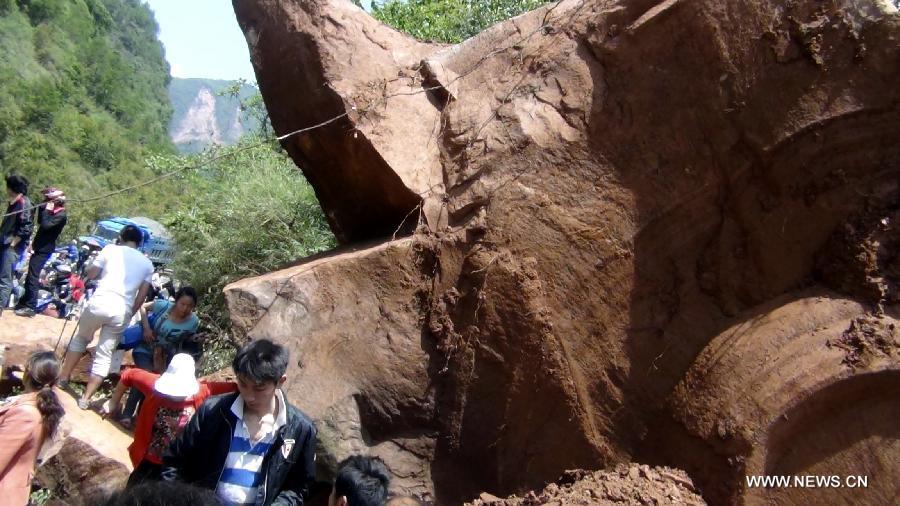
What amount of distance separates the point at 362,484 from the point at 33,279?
7338 millimetres

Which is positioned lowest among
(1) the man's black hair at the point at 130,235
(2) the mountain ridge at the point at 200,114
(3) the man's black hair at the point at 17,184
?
(1) the man's black hair at the point at 130,235

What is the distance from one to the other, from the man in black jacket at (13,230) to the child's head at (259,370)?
556 cm

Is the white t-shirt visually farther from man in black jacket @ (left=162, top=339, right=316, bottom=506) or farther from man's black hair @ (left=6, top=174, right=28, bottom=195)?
man in black jacket @ (left=162, top=339, right=316, bottom=506)

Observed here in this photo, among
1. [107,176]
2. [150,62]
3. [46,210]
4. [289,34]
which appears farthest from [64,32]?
[289,34]

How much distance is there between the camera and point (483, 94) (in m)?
4.61

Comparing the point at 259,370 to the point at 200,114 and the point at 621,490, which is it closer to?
the point at 621,490

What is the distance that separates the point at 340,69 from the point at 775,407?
2932mm

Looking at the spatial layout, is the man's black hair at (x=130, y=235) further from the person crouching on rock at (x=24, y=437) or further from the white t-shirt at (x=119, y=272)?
the person crouching on rock at (x=24, y=437)

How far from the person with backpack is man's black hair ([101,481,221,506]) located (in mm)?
3954

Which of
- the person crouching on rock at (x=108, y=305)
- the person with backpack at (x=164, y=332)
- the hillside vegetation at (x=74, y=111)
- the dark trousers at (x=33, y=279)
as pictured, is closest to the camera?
the person with backpack at (x=164, y=332)

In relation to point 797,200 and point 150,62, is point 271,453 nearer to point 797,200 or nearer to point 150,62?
point 797,200

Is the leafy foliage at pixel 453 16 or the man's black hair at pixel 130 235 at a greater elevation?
the leafy foliage at pixel 453 16

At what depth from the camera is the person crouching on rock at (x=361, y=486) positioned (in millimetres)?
2559

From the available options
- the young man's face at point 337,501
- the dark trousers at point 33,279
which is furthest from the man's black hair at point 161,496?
the dark trousers at point 33,279
